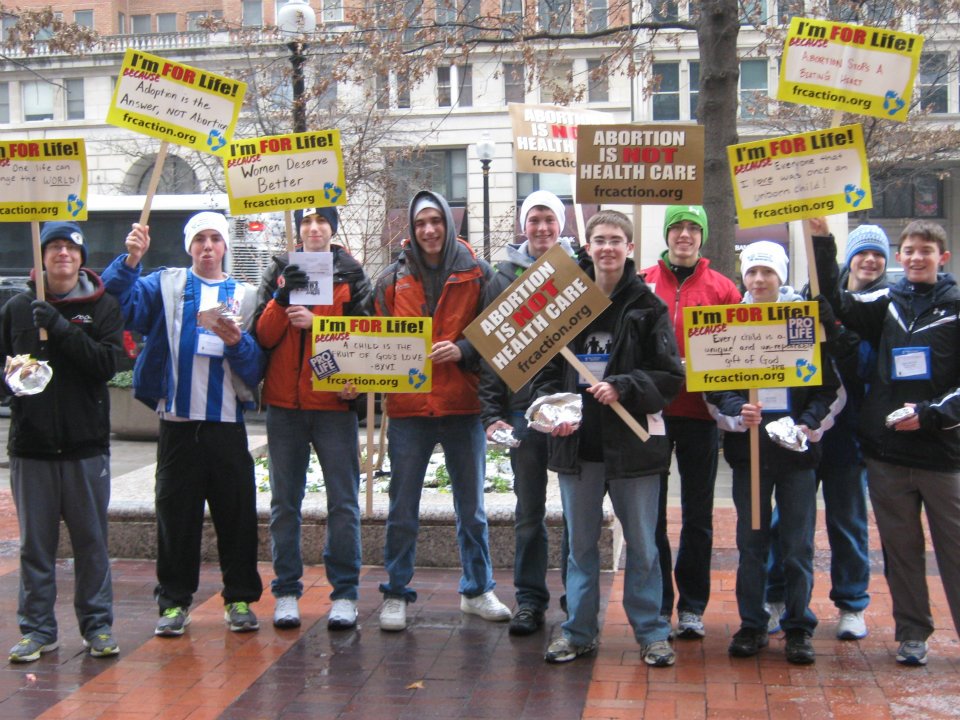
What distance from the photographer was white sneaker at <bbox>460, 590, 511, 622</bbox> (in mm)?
5848

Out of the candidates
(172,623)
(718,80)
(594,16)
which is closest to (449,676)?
(172,623)

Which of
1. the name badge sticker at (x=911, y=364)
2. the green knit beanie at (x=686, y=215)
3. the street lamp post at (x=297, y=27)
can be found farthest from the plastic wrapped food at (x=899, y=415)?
the street lamp post at (x=297, y=27)

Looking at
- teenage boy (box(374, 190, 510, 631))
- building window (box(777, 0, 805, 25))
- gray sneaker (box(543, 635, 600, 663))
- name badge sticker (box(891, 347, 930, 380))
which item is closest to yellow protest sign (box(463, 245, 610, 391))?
teenage boy (box(374, 190, 510, 631))

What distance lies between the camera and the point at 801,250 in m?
29.8

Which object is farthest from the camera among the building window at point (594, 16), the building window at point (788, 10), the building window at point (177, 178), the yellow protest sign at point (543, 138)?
the building window at point (177, 178)

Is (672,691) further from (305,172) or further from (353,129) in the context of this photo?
(353,129)

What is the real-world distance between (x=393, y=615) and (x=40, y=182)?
2717 millimetres

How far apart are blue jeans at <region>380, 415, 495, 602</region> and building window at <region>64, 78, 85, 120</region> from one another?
1382 inches

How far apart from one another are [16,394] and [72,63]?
1377 inches

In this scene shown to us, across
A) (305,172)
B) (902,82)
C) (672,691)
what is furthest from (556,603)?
(902,82)

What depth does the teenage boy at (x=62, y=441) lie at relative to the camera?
5266mm

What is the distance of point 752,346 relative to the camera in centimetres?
510

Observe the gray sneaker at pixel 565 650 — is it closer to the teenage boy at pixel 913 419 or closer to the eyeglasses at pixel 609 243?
the teenage boy at pixel 913 419

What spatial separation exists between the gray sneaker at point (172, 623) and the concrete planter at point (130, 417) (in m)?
8.88
